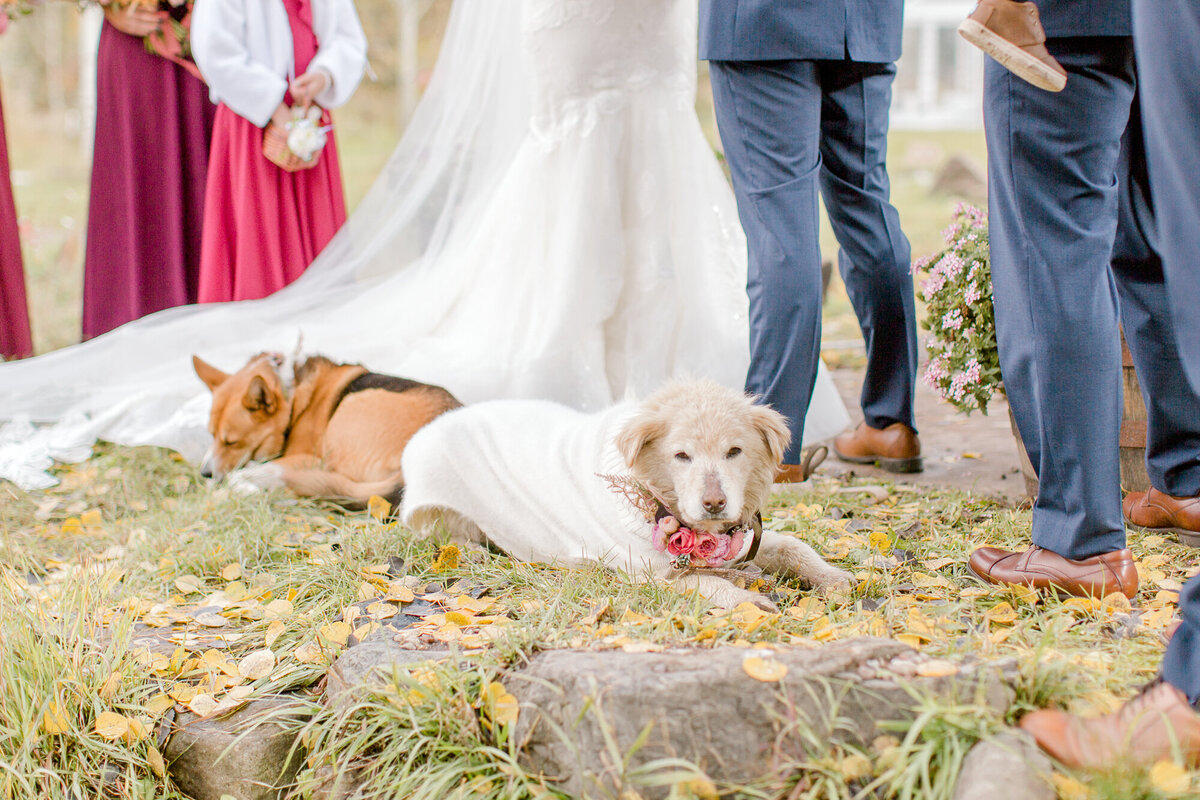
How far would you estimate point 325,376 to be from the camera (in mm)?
3893

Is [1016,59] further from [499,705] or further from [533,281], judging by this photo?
[533,281]

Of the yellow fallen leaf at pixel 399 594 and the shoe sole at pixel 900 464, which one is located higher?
the shoe sole at pixel 900 464

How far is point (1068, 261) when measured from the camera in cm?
201

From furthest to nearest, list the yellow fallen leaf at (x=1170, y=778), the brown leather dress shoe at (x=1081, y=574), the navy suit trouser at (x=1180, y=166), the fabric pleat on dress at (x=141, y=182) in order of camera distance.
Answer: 1. the fabric pleat on dress at (x=141, y=182)
2. the brown leather dress shoe at (x=1081, y=574)
3. the navy suit trouser at (x=1180, y=166)
4. the yellow fallen leaf at (x=1170, y=778)

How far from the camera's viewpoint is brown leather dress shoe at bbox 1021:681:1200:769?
1.51 m

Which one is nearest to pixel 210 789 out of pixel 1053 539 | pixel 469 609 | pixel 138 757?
pixel 138 757

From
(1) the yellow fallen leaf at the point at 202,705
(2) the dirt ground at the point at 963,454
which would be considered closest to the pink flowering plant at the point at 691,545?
(1) the yellow fallen leaf at the point at 202,705

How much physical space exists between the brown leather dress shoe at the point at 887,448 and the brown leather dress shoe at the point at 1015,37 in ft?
5.91

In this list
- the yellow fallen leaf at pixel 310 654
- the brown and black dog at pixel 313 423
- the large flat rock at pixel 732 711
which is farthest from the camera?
the brown and black dog at pixel 313 423

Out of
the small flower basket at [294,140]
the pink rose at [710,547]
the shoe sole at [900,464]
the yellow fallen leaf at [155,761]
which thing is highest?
the small flower basket at [294,140]

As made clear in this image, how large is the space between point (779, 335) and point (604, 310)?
1274 mm

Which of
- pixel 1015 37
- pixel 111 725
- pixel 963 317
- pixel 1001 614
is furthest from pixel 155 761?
pixel 963 317

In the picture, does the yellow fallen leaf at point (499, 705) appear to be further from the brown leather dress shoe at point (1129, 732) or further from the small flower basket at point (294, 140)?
the small flower basket at point (294, 140)

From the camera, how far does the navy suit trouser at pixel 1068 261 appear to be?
198 centimetres
